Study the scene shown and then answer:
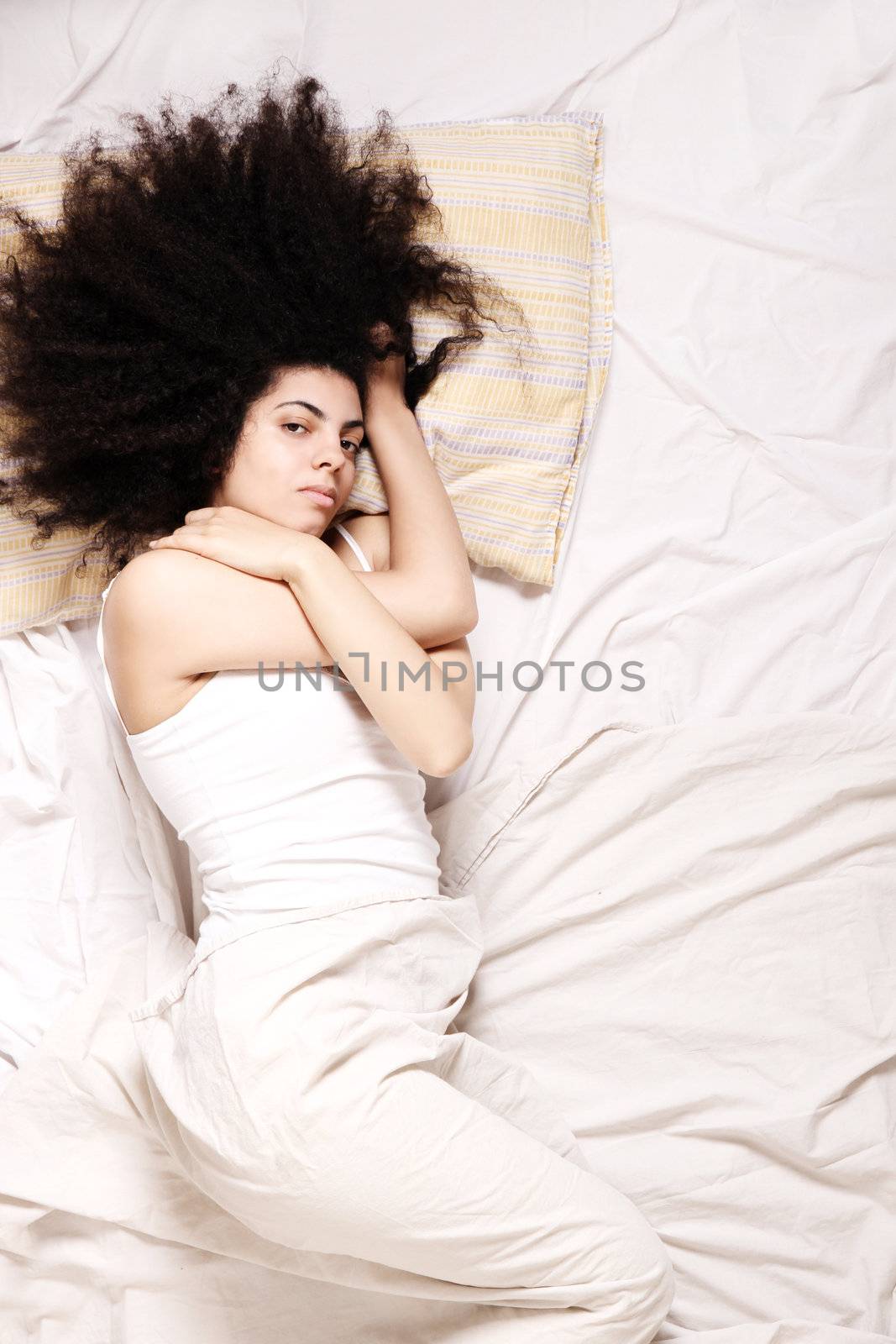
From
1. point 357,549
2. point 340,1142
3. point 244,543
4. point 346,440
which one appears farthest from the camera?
point 357,549

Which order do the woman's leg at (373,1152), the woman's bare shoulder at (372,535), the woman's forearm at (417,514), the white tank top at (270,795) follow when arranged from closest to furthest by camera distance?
1. the woman's leg at (373,1152)
2. the white tank top at (270,795)
3. the woman's forearm at (417,514)
4. the woman's bare shoulder at (372,535)

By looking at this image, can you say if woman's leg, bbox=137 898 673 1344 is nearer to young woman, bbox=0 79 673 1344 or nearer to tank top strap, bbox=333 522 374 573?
young woman, bbox=0 79 673 1344

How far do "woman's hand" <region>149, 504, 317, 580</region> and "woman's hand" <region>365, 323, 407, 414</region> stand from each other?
10.0 inches

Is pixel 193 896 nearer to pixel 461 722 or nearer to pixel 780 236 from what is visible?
pixel 461 722

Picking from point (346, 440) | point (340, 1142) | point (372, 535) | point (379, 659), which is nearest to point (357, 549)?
point (372, 535)

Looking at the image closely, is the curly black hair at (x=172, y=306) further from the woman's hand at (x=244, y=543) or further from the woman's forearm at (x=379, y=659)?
the woman's forearm at (x=379, y=659)

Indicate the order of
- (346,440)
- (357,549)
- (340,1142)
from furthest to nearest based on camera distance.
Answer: (357,549) < (346,440) < (340,1142)

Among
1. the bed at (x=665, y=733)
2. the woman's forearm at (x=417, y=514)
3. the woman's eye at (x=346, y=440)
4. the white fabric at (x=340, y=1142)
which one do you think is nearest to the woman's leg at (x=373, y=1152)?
the white fabric at (x=340, y=1142)

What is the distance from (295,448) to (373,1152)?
2.72ft

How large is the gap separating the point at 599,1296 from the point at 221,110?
1657 millimetres

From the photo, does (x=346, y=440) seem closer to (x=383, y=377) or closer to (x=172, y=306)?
(x=383, y=377)

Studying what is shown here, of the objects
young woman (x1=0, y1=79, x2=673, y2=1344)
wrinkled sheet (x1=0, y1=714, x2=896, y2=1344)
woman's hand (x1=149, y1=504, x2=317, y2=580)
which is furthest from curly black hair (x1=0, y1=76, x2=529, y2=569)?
wrinkled sheet (x1=0, y1=714, x2=896, y2=1344)

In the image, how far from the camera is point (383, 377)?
4.97 ft

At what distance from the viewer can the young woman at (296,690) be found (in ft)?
4.06
